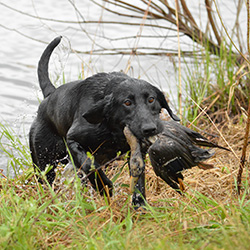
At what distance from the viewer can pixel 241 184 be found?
3.69m

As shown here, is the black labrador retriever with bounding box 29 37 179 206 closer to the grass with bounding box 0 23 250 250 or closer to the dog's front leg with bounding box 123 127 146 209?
the dog's front leg with bounding box 123 127 146 209

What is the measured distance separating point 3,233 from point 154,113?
1192mm

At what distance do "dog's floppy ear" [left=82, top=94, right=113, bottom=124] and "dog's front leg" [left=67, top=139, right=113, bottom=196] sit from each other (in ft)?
0.71

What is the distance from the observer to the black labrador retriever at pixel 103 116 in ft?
10.3

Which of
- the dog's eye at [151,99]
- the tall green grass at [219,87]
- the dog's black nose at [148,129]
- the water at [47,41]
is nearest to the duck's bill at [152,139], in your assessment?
the dog's black nose at [148,129]

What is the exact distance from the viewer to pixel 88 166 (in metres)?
3.26

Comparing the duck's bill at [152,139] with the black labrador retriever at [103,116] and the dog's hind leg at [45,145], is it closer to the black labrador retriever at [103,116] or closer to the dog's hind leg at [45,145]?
the black labrador retriever at [103,116]

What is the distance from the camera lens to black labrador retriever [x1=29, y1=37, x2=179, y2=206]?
Answer: 3.13 m

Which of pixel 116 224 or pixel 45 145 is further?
pixel 45 145

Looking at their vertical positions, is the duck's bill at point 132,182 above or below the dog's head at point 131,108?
below

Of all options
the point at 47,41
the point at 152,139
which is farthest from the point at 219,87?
the point at 47,41

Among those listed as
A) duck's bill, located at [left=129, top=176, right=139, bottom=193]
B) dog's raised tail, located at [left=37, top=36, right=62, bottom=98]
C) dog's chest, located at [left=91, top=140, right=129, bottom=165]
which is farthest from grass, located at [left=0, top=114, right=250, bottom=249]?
dog's raised tail, located at [left=37, top=36, right=62, bottom=98]

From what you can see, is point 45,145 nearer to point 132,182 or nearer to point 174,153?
point 132,182

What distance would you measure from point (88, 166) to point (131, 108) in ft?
1.58
